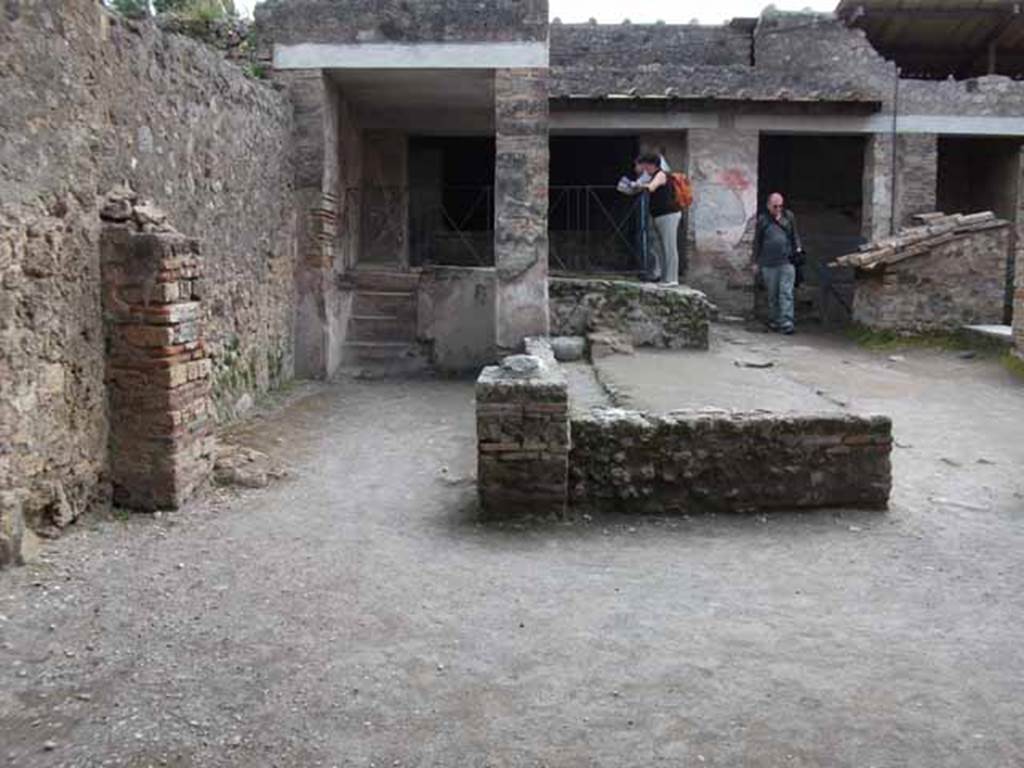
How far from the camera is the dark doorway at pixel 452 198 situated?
14.6 metres

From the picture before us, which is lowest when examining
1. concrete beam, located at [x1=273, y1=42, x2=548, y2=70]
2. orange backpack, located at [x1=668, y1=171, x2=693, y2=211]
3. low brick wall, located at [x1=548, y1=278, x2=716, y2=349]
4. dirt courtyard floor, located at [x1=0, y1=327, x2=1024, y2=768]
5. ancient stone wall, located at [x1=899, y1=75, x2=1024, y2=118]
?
dirt courtyard floor, located at [x1=0, y1=327, x2=1024, y2=768]

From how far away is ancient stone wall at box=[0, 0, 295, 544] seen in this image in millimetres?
4336

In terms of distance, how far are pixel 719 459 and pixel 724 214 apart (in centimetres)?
936

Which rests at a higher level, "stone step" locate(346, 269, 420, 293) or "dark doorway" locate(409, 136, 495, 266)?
"dark doorway" locate(409, 136, 495, 266)

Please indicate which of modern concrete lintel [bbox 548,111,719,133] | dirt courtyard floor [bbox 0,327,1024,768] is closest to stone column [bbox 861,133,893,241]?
modern concrete lintel [bbox 548,111,719,133]

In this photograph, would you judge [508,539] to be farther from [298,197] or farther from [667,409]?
[298,197]

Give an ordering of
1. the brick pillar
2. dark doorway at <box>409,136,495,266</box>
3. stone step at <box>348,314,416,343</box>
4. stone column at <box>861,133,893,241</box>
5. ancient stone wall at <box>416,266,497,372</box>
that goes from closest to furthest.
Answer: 1. the brick pillar
2. ancient stone wall at <box>416,266,497,372</box>
3. stone step at <box>348,314,416,343</box>
4. stone column at <box>861,133,893,241</box>
5. dark doorway at <box>409,136,495,266</box>

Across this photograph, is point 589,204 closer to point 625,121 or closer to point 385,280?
point 625,121

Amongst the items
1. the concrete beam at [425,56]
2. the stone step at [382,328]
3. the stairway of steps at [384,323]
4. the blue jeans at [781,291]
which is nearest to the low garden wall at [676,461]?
the concrete beam at [425,56]

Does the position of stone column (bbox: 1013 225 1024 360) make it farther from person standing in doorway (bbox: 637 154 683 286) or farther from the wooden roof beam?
the wooden roof beam

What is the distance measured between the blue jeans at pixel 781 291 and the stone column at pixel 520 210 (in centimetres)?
417

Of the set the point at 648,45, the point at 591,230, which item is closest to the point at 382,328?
the point at 591,230

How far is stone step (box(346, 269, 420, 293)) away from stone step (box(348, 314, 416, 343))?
300 mm

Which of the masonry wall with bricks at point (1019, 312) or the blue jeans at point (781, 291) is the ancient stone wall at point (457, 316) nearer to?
the blue jeans at point (781, 291)
